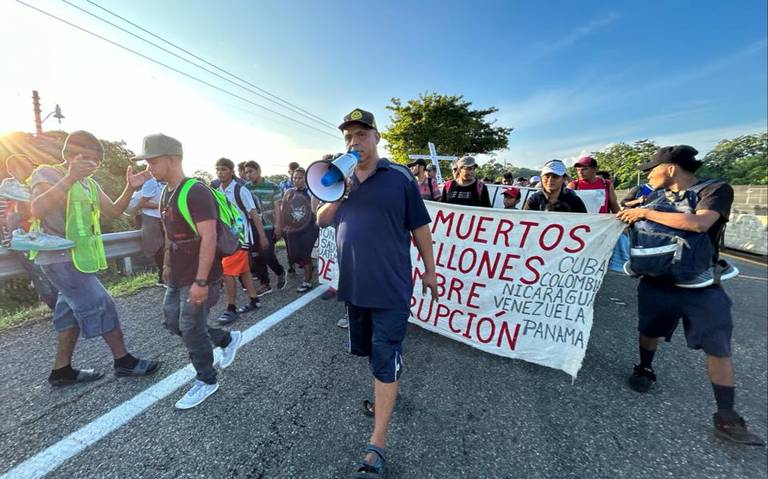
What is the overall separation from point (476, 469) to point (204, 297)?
1971 mm

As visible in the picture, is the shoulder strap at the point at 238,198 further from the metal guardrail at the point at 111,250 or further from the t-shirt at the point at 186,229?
the metal guardrail at the point at 111,250

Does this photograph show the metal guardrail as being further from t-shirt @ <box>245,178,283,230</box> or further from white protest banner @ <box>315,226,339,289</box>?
white protest banner @ <box>315,226,339,289</box>

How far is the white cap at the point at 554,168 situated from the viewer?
3.17 meters

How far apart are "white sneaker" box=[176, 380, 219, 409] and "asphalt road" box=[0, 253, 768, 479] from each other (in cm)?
5

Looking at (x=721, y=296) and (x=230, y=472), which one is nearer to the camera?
(x=230, y=472)

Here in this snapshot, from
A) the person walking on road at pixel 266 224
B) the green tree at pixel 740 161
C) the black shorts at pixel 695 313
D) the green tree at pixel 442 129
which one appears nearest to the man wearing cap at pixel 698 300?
the black shorts at pixel 695 313

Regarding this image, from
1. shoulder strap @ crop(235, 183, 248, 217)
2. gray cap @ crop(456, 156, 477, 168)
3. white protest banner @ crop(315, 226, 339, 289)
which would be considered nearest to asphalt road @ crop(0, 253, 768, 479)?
white protest banner @ crop(315, 226, 339, 289)

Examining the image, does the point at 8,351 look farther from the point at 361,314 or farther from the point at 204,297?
the point at 361,314

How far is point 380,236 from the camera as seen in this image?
171 centimetres

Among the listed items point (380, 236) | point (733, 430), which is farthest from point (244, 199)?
point (733, 430)

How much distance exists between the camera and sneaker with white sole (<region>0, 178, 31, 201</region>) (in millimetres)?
2309

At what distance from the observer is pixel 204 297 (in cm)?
204

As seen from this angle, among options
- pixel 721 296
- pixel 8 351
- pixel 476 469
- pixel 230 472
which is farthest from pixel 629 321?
pixel 8 351

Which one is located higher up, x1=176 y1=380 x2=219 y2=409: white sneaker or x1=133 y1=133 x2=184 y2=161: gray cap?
x1=133 y1=133 x2=184 y2=161: gray cap
